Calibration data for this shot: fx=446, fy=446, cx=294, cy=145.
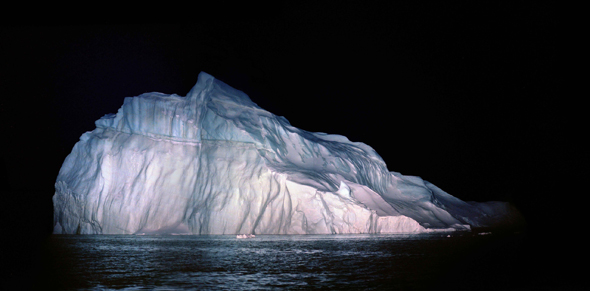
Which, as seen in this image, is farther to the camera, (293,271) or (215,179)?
(215,179)

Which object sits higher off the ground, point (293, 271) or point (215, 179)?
point (215, 179)

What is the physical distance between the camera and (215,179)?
88.2ft

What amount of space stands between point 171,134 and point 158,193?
380cm

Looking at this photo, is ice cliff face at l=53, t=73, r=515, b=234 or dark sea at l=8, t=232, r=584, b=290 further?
ice cliff face at l=53, t=73, r=515, b=234

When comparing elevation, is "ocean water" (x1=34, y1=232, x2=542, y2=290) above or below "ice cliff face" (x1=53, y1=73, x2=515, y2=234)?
below

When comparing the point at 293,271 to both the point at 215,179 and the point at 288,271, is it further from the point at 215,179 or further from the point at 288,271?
the point at 215,179

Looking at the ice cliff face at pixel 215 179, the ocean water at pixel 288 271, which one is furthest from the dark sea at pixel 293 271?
the ice cliff face at pixel 215 179

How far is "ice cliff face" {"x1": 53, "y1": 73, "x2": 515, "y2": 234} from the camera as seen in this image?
2583 centimetres

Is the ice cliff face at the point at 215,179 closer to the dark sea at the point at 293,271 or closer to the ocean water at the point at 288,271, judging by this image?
the ocean water at the point at 288,271

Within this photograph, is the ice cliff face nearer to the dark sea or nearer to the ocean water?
the ocean water

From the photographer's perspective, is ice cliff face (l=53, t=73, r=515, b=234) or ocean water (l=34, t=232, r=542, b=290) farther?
ice cliff face (l=53, t=73, r=515, b=234)

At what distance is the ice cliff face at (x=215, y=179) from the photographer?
84.7 feet

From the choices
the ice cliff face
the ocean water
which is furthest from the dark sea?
the ice cliff face

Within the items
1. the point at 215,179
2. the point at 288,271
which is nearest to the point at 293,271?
the point at 288,271
